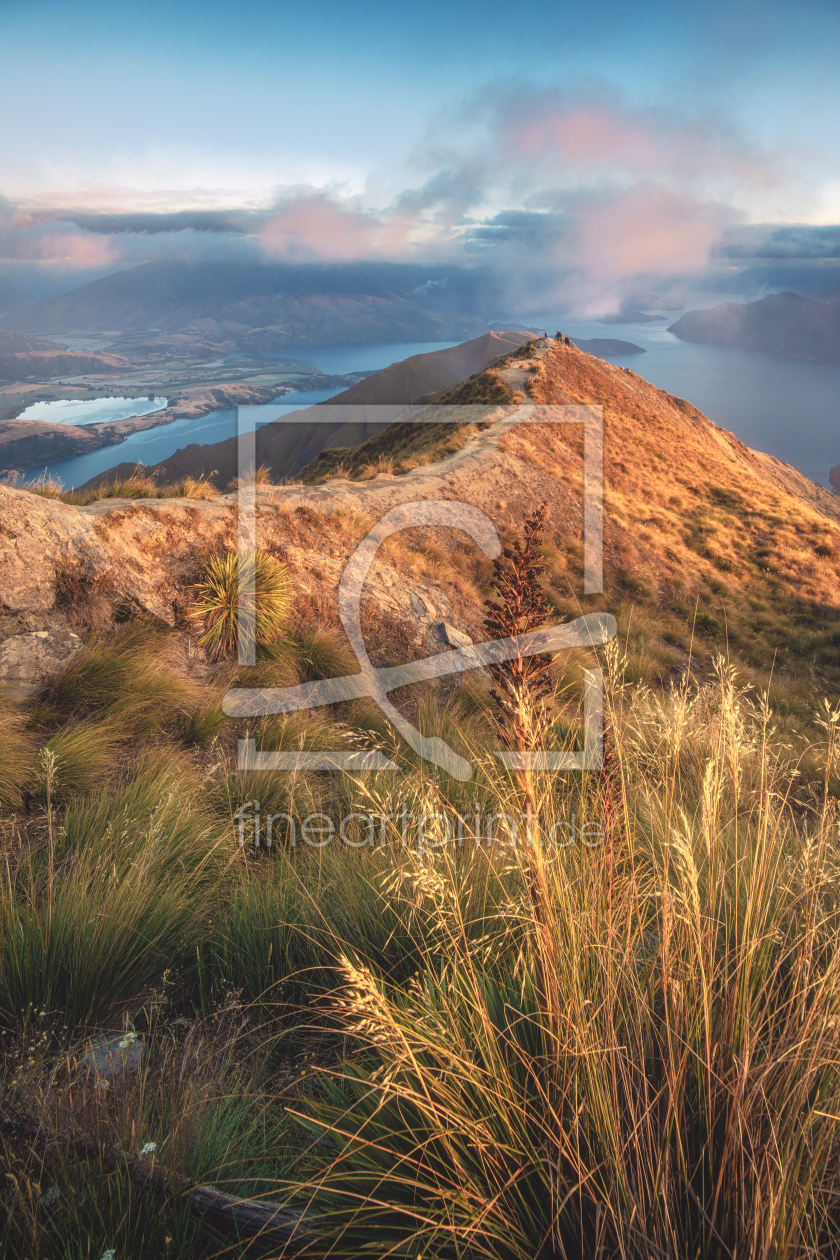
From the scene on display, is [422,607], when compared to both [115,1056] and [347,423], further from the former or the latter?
[347,423]

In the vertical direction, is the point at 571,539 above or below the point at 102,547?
below

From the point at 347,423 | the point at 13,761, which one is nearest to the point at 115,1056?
the point at 13,761

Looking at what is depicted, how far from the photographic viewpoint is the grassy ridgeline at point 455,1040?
1.23 m

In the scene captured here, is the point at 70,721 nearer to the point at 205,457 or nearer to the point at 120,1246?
the point at 120,1246

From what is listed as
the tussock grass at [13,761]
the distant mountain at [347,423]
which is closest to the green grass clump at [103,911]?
the tussock grass at [13,761]

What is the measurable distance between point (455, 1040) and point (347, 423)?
95.8 meters

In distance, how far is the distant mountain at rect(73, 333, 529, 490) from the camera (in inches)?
3329

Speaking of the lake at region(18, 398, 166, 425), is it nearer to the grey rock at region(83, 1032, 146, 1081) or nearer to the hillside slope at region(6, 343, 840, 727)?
the hillside slope at region(6, 343, 840, 727)

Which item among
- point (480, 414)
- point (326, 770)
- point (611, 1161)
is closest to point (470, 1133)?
point (611, 1161)

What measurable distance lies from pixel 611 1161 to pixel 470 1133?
31 centimetres

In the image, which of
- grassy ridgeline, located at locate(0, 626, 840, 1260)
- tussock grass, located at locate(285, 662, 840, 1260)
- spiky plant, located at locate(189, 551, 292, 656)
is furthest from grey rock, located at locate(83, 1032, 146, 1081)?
spiky plant, located at locate(189, 551, 292, 656)

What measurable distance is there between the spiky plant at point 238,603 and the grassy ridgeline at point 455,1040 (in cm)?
336

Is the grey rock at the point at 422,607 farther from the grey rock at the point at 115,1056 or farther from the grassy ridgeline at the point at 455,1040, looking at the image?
the grey rock at the point at 115,1056

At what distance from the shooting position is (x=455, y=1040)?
4.39 ft
